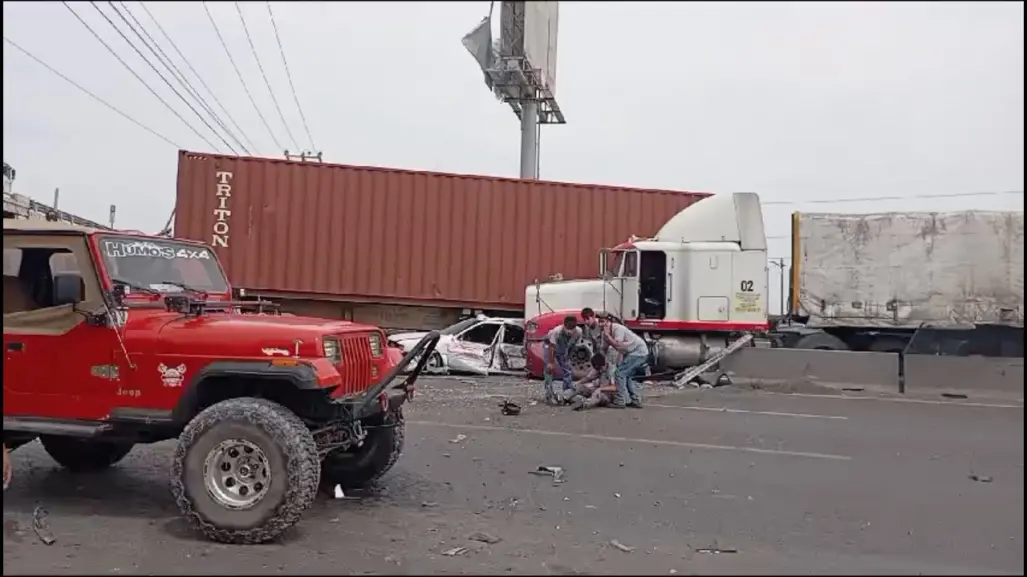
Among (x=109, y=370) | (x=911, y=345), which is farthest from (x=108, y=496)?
(x=911, y=345)

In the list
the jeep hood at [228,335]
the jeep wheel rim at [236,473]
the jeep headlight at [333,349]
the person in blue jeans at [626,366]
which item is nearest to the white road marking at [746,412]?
the person in blue jeans at [626,366]

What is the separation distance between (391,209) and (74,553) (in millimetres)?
12284

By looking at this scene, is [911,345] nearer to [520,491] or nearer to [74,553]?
[520,491]

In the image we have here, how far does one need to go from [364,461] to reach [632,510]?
77.2 inches

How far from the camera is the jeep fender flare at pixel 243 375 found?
467cm

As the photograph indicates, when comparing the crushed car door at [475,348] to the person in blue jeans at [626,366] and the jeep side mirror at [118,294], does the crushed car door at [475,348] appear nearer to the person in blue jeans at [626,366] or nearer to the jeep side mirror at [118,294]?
the person in blue jeans at [626,366]

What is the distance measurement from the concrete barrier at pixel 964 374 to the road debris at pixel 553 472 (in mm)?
3266

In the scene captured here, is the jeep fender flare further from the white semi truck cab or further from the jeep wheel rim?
the white semi truck cab

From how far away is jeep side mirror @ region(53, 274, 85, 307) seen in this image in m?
5.04

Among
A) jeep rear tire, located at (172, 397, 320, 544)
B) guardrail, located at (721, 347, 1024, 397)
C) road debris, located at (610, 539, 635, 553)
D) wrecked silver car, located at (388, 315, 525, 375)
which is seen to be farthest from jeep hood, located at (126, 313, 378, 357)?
wrecked silver car, located at (388, 315, 525, 375)

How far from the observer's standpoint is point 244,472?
15.4 ft

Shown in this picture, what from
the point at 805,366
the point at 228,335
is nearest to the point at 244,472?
the point at 228,335

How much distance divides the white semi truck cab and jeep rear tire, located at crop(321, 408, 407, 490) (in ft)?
27.4

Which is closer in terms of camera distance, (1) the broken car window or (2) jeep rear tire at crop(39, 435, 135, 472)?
(2) jeep rear tire at crop(39, 435, 135, 472)
